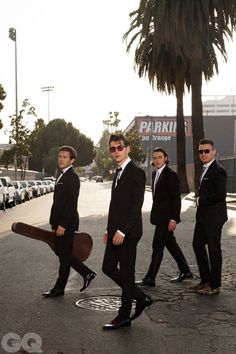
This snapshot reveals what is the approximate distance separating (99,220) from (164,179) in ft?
35.6

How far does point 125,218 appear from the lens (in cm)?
515

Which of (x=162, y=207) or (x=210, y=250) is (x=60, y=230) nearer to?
(x=162, y=207)

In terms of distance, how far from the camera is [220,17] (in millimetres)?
26312

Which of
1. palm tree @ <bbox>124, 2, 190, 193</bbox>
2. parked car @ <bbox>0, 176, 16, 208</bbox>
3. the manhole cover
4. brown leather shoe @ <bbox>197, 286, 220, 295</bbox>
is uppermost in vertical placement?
palm tree @ <bbox>124, 2, 190, 193</bbox>

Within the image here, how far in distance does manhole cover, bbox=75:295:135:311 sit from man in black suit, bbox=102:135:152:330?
814 mm

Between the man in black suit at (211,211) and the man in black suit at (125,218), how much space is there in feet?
5.37

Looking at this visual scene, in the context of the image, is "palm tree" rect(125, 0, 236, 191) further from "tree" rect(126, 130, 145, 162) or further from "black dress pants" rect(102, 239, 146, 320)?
"tree" rect(126, 130, 145, 162)

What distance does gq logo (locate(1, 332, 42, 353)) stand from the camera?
4.64 meters

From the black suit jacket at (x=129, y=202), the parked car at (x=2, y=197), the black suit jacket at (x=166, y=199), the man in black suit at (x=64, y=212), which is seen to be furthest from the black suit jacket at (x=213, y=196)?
the parked car at (x=2, y=197)

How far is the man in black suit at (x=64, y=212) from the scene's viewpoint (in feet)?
20.9

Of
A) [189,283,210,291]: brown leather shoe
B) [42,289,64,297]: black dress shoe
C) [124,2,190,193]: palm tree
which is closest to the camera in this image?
[42,289,64,297]: black dress shoe

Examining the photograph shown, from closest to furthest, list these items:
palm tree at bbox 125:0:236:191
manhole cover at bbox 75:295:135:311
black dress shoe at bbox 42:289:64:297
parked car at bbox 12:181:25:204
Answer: manhole cover at bbox 75:295:135:311 → black dress shoe at bbox 42:289:64:297 → palm tree at bbox 125:0:236:191 → parked car at bbox 12:181:25:204

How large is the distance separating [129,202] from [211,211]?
1.79m

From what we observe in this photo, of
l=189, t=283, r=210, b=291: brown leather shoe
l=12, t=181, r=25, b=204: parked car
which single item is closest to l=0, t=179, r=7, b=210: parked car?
l=12, t=181, r=25, b=204: parked car
